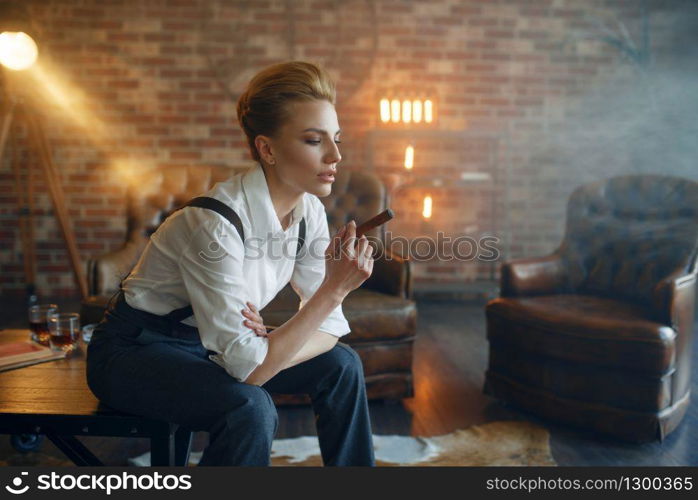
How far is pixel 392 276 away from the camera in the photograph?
8.45ft

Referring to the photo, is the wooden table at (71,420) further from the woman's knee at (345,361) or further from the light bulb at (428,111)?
the light bulb at (428,111)

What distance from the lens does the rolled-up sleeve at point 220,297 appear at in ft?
3.94

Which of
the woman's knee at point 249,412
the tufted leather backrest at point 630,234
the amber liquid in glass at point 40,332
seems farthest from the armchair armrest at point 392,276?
the woman's knee at point 249,412

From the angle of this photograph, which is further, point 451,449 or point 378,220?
point 451,449

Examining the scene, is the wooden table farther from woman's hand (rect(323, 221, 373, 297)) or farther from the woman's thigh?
woman's hand (rect(323, 221, 373, 297))

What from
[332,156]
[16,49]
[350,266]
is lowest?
[350,266]

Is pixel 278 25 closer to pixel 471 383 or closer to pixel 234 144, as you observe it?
pixel 234 144

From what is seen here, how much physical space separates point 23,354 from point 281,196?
2.76 feet

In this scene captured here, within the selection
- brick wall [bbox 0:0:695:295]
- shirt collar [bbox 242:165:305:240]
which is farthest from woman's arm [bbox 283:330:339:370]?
brick wall [bbox 0:0:695:295]

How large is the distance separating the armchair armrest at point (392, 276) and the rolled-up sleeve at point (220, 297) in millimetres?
1346

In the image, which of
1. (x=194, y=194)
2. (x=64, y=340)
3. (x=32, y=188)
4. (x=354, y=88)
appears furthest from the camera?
(x=354, y=88)

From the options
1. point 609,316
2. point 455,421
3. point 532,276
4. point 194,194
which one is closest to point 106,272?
point 194,194

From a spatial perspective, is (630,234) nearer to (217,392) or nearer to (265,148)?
(265,148)

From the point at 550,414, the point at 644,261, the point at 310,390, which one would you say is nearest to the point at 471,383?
the point at 550,414
